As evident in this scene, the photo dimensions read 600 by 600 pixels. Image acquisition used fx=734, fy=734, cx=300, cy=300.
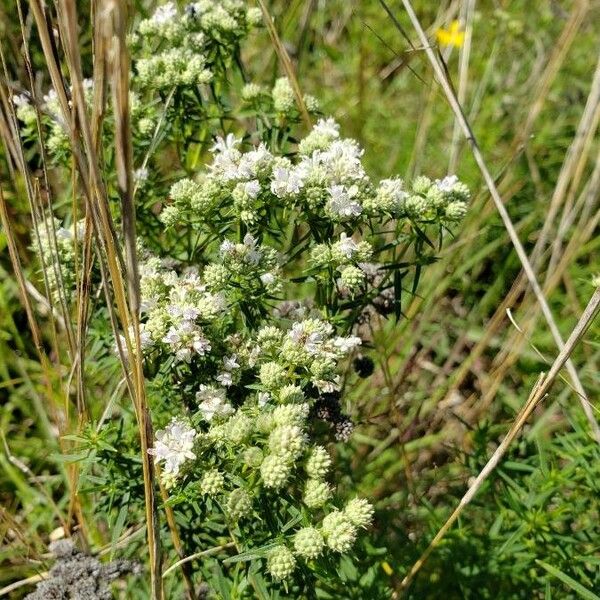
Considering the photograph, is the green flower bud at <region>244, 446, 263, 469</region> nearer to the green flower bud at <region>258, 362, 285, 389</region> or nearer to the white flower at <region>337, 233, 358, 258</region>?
the green flower bud at <region>258, 362, 285, 389</region>

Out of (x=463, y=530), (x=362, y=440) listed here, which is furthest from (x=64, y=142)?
(x=463, y=530)

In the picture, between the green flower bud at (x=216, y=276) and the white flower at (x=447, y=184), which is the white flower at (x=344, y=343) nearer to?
the green flower bud at (x=216, y=276)

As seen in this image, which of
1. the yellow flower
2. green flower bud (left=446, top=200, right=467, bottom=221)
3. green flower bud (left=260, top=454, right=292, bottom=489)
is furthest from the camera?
the yellow flower

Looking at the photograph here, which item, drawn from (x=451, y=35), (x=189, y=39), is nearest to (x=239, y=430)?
(x=189, y=39)

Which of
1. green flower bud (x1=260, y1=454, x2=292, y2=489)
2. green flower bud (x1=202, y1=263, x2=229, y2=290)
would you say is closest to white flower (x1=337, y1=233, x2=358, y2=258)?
green flower bud (x1=202, y1=263, x2=229, y2=290)

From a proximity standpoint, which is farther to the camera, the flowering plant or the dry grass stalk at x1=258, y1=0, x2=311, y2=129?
the dry grass stalk at x1=258, y1=0, x2=311, y2=129

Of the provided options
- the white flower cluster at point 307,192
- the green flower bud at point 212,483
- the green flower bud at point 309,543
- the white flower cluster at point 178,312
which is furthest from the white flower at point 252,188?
the green flower bud at point 309,543
